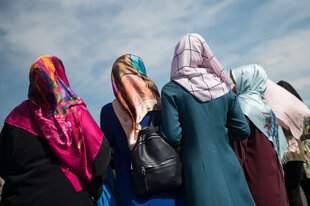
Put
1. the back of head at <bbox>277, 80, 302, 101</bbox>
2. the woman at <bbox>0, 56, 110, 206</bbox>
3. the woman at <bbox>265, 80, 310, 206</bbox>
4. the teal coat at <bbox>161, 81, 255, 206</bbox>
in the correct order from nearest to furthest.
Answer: the woman at <bbox>0, 56, 110, 206</bbox>, the teal coat at <bbox>161, 81, 255, 206</bbox>, the woman at <bbox>265, 80, 310, 206</bbox>, the back of head at <bbox>277, 80, 302, 101</bbox>

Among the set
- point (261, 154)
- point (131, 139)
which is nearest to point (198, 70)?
point (131, 139)

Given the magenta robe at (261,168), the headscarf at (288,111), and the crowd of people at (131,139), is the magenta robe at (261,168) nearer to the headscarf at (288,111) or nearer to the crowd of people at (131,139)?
the crowd of people at (131,139)

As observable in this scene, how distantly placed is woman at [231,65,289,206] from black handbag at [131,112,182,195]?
85 centimetres

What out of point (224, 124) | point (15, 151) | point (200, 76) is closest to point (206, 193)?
point (224, 124)

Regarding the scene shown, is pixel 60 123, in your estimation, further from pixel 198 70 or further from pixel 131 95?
pixel 198 70

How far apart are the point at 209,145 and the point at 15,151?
140 cm

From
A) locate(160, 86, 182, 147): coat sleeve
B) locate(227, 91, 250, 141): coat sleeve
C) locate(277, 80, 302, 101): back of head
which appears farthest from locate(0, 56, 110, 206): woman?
locate(277, 80, 302, 101): back of head

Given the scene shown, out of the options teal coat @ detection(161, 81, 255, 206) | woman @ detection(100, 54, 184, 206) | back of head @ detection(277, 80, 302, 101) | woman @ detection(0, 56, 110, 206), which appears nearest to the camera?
woman @ detection(0, 56, 110, 206)

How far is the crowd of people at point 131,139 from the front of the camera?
1.87 metres

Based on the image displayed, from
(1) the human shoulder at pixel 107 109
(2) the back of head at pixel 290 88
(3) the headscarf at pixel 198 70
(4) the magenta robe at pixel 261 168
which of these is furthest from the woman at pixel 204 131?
(2) the back of head at pixel 290 88

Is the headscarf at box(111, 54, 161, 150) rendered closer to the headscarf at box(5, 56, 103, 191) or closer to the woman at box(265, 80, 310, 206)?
the headscarf at box(5, 56, 103, 191)

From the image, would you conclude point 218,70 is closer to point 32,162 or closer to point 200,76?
point 200,76

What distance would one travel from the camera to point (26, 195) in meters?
1.81

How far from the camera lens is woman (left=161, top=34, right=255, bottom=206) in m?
1.97
